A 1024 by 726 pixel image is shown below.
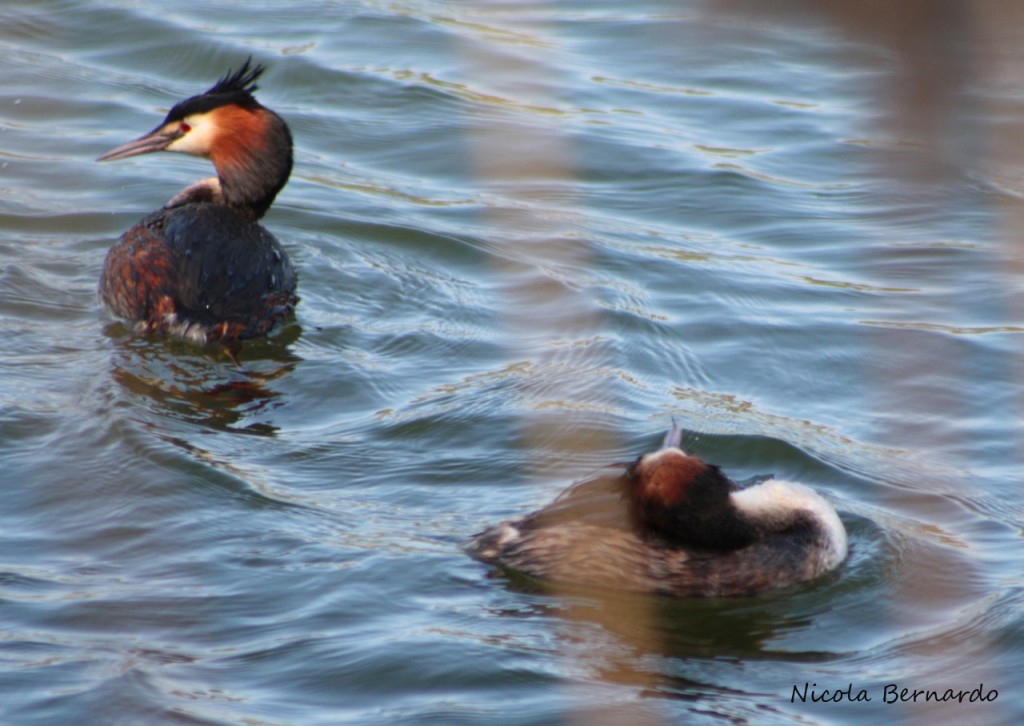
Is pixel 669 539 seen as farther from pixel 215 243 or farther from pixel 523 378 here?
pixel 215 243

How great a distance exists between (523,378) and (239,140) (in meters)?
2.12

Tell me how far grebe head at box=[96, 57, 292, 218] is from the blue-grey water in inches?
25.6

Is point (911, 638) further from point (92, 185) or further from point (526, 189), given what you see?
point (92, 185)

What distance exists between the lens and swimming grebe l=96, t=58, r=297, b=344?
6562mm

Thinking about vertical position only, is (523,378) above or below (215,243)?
below

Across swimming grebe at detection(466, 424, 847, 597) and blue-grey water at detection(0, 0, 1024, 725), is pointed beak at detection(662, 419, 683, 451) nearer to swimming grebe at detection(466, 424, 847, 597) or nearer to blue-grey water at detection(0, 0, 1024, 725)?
swimming grebe at detection(466, 424, 847, 597)

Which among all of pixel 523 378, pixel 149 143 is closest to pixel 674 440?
pixel 523 378

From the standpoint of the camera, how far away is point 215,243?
22.3 ft

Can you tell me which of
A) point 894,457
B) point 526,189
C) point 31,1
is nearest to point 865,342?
point 894,457

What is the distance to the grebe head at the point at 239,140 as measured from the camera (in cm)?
722

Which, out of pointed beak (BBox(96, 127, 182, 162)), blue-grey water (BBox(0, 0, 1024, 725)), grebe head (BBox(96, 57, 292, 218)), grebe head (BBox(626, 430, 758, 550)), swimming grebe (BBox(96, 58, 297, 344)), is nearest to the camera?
blue-grey water (BBox(0, 0, 1024, 725))
